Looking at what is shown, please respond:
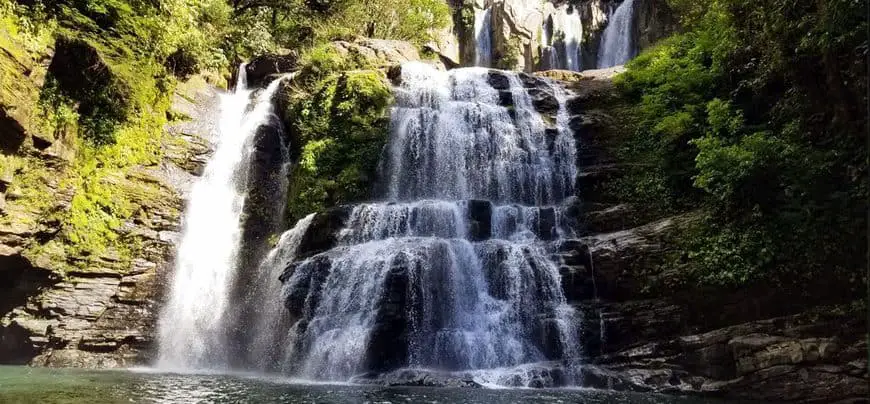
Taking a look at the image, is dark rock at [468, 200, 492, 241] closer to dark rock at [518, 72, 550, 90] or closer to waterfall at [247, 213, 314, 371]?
waterfall at [247, 213, 314, 371]

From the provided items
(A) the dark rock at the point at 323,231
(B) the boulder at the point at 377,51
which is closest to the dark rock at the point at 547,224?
(A) the dark rock at the point at 323,231

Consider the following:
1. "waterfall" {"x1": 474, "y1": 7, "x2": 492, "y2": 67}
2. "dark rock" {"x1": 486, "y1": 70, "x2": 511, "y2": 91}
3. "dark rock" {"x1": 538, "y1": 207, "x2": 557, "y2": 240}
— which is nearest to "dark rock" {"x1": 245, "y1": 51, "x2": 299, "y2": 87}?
"dark rock" {"x1": 486, "y1": 70, "x2": 511, "y2": 91}

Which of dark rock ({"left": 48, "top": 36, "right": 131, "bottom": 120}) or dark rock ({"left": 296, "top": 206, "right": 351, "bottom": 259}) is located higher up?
dark rock ({"left": 48, "top": 36, "right": 131, "bottom": 120})

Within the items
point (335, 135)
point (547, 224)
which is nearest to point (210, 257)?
point (335, 135)

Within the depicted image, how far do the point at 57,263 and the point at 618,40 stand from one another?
29.3m

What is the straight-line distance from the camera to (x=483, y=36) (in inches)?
1535

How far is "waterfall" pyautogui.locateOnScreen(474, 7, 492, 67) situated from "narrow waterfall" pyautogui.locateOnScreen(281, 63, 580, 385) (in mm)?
20302

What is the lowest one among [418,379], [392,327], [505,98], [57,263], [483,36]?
[418,379]

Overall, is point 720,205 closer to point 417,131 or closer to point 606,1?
point 417,131

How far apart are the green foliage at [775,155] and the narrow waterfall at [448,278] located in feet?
10.5

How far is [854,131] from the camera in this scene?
35.5ft

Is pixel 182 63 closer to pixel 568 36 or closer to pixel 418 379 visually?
pixel 418 379

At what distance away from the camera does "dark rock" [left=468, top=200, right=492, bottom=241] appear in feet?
52.9

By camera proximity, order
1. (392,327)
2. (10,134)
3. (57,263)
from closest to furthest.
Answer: (392,327) < (10,134) < (57,263)
